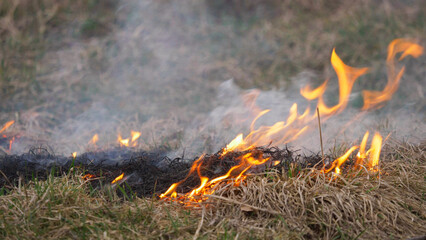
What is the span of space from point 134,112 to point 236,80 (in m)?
1.64

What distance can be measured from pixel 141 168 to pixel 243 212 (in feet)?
3.18

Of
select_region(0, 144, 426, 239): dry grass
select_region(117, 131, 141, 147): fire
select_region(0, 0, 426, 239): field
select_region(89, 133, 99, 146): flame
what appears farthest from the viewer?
select_region(89, 133, 99, 146): flame

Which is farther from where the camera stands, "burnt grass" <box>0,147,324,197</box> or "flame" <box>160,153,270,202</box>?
"burnt grass" <box>0,147,324,197</box>

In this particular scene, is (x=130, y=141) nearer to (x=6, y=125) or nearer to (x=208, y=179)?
(x=6, y=125)

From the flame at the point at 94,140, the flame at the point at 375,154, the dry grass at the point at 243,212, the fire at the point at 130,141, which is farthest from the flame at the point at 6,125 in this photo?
the flame at the point at 375,154

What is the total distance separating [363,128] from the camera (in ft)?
13.7

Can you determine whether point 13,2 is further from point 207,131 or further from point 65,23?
point 207,131

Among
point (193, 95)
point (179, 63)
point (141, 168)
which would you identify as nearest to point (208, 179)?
point (141, 168)

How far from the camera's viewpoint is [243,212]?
2.53 m

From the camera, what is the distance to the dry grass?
2318mm

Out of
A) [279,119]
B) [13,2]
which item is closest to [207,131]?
[279,119]

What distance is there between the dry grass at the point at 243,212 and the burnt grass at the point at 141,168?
0.15 metres

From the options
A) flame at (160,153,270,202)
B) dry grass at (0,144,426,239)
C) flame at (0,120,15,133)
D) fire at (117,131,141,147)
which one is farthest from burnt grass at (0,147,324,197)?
flame at (0,120,15,133)

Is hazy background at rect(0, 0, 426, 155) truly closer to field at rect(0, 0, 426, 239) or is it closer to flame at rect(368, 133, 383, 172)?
field at rect(0, 0, 426, 239)
